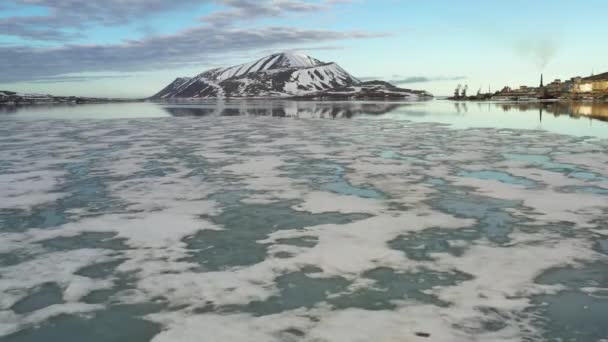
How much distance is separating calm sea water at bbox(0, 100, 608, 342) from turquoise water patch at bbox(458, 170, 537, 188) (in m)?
0.08

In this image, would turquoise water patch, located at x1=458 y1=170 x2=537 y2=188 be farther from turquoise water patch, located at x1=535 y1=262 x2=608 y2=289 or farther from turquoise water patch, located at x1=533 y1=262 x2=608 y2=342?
turquoise water patch, located at x1=533 y1=262 x2=608 y2=342

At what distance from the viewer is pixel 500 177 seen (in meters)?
11.9

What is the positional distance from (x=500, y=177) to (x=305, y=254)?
24.1 feet

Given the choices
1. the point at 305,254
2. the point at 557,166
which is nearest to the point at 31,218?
the point at 305,254

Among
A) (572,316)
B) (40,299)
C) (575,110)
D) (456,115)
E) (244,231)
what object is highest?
(575,110)

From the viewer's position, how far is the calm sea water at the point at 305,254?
14.9ft

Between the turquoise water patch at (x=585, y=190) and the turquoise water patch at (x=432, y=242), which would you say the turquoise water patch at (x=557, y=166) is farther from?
the turquoise water patch at (x=432, y=242)

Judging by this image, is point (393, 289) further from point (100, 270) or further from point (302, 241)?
point (100, 270)

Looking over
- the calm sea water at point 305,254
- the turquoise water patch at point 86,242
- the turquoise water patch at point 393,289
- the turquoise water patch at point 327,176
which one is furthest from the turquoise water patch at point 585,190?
the turquoise water patch at point 86,242

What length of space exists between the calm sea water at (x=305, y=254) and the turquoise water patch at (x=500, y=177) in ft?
0.25

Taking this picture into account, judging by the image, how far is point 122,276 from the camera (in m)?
5.73

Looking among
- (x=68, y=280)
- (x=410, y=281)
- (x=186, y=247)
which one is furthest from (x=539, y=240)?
(x=68, y=280)

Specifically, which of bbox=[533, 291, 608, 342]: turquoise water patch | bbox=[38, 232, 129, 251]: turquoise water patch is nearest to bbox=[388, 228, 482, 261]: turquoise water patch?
bbox=[533, 291, 608, 342]: turquoise water patch

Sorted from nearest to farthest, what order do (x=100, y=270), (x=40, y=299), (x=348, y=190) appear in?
1. (x=40, y=299)
2. (x=100, y=270)
3. (x=348, y=190)
